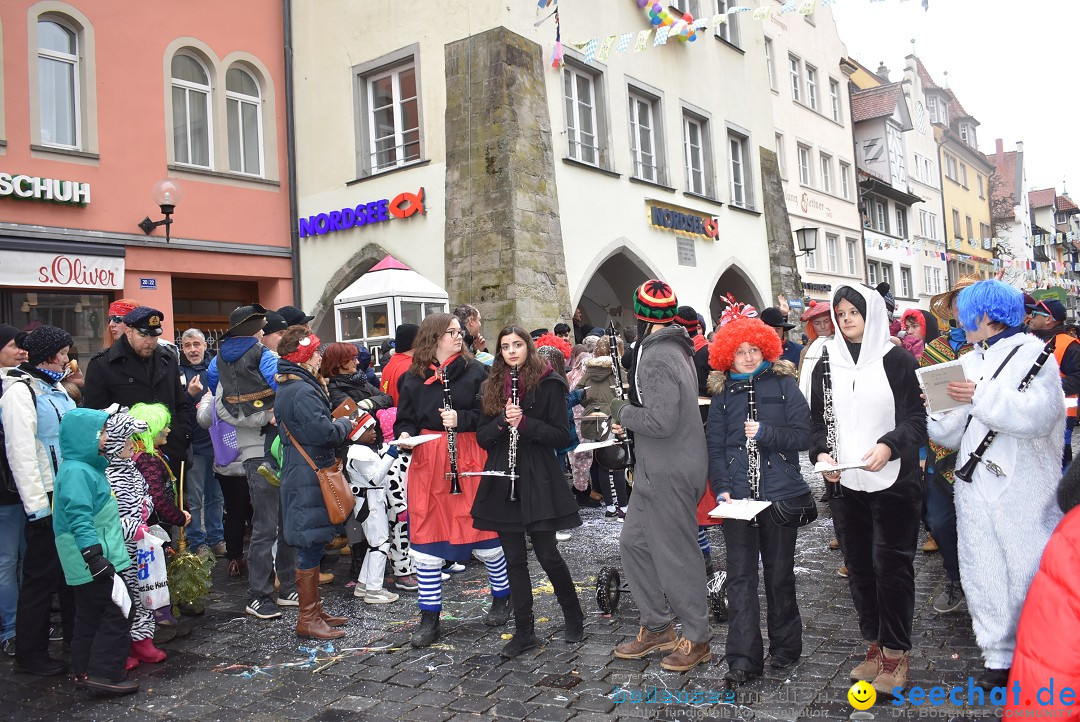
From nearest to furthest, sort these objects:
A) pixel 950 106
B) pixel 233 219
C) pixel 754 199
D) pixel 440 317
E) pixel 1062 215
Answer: pixel 440 317 < pixel 233 219 < pixel 754 199 < pixel 950 106 < pixel 1062 215

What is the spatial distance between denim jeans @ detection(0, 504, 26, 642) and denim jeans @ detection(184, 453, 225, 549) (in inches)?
87.1

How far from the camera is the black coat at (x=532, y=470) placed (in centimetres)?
465

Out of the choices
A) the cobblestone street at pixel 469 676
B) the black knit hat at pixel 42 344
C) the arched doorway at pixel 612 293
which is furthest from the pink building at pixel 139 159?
the cobblestone street at pixel 469 676

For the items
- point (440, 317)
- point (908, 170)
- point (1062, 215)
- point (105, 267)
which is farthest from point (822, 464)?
point (1062, 215)

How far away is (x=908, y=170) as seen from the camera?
115 feet

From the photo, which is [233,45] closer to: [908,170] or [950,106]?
[908,170]

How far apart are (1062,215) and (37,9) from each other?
251ft

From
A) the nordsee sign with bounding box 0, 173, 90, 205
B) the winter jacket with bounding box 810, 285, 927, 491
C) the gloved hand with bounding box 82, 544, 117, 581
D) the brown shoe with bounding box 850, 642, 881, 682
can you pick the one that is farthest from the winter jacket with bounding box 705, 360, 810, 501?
the nordsee sign with bounding box 0, 173, 90, 205

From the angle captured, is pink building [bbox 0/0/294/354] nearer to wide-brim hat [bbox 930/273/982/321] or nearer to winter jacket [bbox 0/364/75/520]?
winter jacket [bbox 0/364/75/520]

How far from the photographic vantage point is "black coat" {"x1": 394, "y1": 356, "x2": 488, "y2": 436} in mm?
5117

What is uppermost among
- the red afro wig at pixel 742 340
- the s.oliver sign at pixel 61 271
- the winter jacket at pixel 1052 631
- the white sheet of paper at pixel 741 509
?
the s.oliver sign at pixel 61 271

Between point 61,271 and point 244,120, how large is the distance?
14.5 ft

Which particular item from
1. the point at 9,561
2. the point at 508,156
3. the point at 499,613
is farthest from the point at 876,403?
the point at 508,156

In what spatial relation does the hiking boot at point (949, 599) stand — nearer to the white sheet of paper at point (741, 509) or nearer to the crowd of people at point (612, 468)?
the crowd of people at point (612, 468)
